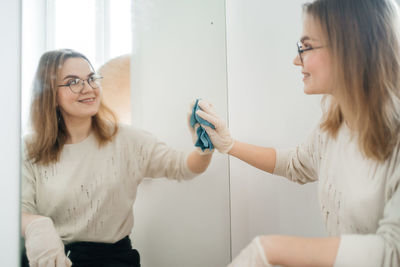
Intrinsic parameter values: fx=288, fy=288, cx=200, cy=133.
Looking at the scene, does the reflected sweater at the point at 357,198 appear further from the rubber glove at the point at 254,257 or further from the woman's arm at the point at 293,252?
the rubber glove at the point at 254,257

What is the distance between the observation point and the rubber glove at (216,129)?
0.96 m

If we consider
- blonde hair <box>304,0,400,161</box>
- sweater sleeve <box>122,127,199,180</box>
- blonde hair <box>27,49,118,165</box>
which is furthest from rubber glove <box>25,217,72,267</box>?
blonde hair <box>304,0,400,161</box>

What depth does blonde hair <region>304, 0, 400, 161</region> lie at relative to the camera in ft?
2.35

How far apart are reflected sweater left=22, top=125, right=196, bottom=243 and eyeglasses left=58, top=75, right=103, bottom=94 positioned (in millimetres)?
137

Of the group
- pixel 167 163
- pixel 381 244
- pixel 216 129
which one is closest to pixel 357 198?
pixel 381 244

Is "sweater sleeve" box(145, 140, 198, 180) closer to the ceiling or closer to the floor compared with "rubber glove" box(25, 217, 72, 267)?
closer to the ceiling

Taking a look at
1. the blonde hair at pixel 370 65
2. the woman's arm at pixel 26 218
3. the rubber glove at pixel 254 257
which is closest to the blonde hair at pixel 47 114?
the woman's arm at pixel 26 218

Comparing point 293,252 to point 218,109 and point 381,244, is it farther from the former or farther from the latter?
point 218,109

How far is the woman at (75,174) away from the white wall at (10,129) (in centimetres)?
4

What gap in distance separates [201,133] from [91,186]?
38 centimetres

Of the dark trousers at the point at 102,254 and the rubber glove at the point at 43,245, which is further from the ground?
the rubber glove at the point at 43,245

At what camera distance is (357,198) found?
2.35ft

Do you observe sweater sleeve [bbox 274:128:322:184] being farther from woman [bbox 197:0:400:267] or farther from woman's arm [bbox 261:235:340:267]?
woman's arm [bbox 261:235:340:267]

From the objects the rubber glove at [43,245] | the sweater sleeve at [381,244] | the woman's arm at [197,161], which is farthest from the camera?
the woman's arm at [197,161]
